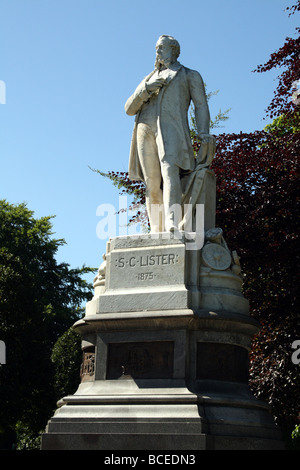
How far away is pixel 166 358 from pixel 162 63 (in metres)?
4.73

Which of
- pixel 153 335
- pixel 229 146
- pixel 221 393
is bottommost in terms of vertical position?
pixel 221 393

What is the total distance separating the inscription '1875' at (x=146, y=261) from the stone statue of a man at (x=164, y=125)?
2.76ft

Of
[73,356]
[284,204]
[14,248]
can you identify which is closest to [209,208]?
[284,204]

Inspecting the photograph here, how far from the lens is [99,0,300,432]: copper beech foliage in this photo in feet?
51.2

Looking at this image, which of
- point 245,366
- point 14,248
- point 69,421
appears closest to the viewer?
point 69,421

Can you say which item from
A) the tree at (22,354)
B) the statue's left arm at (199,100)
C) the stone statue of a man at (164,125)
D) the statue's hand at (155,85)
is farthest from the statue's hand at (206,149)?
the tree at (22,354)

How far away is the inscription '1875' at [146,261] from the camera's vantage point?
31.8ft

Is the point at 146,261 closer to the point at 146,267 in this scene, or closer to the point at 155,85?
the point at 146,267

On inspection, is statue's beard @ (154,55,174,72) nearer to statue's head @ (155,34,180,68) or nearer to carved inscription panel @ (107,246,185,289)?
statue's head @ (155,34,180,68)

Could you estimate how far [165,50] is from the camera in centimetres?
1130

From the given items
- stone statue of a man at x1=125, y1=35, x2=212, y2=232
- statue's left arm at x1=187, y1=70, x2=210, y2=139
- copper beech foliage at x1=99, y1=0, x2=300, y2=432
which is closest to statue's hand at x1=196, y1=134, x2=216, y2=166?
stone statue of a man at x1=125, y1=35, x2=212, y2=232

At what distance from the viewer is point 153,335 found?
9375 mm
